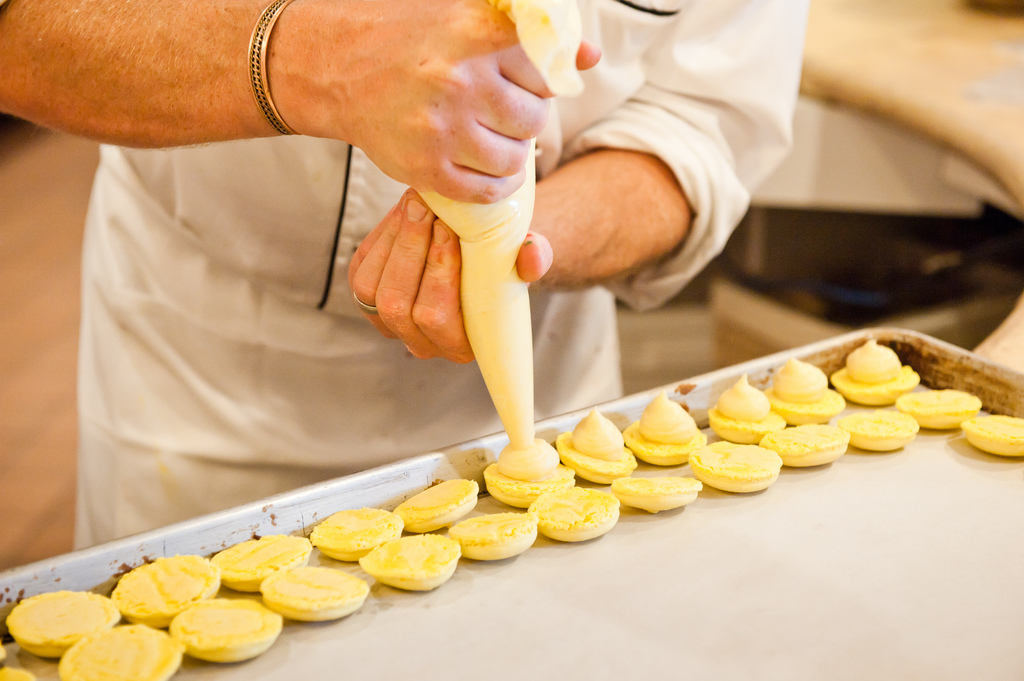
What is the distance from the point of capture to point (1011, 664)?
2.17ft

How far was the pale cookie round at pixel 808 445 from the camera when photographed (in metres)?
→ 0.90

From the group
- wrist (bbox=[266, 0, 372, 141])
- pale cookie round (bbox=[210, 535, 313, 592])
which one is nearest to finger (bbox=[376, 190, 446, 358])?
wrist (bbox=[266, 0, 372, 141])

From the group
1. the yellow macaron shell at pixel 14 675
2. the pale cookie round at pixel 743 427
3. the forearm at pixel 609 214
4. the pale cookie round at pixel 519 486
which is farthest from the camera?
the forearm at pixel 609 214

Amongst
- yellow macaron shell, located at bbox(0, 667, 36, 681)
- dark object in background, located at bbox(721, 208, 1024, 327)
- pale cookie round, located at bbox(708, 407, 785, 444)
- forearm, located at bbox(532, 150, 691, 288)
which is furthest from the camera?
dark object in background, located at bbox(721, 208, 1024, 327)

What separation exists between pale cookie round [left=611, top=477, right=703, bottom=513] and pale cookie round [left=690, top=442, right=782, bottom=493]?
1.1 inches

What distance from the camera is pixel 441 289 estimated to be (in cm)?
80

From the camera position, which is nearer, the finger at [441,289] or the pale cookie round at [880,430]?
the finger at [441,289]

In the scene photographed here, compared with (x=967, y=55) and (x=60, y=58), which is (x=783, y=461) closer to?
(x=60, y=58)

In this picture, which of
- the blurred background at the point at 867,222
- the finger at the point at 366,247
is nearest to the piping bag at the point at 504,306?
the finger at the point at 366,247

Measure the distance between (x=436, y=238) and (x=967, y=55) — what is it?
1.72 m

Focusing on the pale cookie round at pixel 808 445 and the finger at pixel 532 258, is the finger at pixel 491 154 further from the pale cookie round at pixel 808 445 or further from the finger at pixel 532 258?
the pale cookie round at pixel 808 445

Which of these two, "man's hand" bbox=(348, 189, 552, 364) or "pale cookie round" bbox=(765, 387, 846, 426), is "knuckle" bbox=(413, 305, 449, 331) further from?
"pale cookie round" bbox=(765, 387, 846, 426)

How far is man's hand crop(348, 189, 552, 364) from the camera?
79 centimetres

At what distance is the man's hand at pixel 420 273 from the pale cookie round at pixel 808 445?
33 cm
